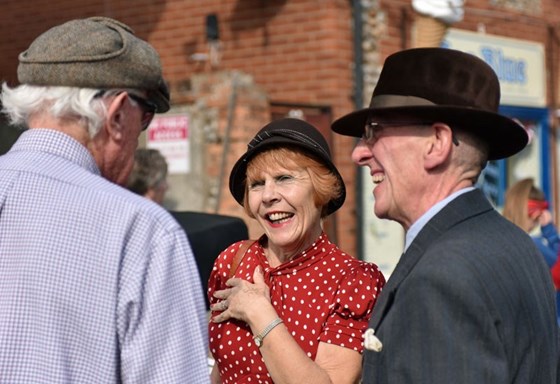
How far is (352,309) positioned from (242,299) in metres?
0.34

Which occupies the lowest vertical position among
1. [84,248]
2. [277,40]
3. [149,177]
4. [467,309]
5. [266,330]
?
[149,177]

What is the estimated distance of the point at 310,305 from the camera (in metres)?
2.92

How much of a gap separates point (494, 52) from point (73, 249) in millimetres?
9875

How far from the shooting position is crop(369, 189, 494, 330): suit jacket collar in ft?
7.34

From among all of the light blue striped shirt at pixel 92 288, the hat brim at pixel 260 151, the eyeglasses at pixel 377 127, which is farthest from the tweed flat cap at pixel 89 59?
the hat brim at pixel 260 151

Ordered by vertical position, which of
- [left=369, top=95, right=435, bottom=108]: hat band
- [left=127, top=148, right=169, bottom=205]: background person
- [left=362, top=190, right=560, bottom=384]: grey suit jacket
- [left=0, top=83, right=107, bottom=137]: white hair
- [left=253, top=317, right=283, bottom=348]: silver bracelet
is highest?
[left=0, top=83, right=107, bottom=137]: white hair

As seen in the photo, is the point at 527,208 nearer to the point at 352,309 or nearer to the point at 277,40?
the point at 277,40

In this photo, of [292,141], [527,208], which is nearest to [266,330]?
[292,141]

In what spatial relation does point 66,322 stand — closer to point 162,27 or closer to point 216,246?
point 216,246

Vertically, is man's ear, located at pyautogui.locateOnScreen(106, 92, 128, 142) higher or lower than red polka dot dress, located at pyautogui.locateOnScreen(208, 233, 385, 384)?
higher

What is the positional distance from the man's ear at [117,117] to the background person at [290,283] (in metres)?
0.84

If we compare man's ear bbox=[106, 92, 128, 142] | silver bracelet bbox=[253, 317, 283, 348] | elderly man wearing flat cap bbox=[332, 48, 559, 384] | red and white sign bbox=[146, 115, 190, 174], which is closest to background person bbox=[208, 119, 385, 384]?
silver bracelet bbox=[253, 317, 283, 348]

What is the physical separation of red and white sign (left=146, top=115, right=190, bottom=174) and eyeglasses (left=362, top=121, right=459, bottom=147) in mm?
6347

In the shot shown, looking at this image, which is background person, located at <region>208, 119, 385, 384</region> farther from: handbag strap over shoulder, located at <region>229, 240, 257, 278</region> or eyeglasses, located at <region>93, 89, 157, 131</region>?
eyeglasses, located at <region>93, 89, 157, 131</region>
